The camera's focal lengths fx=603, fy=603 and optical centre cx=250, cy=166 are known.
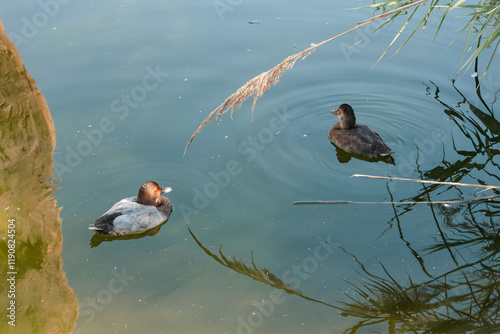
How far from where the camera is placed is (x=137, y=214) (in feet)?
20.9

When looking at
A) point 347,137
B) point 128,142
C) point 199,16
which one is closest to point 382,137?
point 347,137

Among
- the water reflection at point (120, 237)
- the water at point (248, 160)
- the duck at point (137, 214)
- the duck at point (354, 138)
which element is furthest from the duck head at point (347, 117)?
the water reflection at point (120, 237)

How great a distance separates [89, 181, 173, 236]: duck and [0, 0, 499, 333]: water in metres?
0.14

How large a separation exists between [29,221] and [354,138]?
3906 mm

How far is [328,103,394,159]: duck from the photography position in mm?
7441

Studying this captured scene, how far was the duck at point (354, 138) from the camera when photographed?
24.4ft

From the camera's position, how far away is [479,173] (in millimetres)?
7059

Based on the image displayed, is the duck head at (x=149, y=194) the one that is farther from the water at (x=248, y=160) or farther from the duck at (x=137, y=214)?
the water at (x=248, y=160)

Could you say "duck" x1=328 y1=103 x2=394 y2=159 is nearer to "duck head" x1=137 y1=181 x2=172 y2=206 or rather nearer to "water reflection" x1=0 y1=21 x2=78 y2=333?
"duck head" x1=137 y1=181 x2=172 y2=206

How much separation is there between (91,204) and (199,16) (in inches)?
201

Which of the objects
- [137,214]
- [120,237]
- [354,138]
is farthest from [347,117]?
[120,237]

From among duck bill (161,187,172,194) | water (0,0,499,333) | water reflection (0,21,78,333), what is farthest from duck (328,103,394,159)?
water reflection (0,21,78,333)

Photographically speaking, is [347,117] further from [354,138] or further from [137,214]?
[137,214]

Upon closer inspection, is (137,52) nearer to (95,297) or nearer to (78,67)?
(78,67)
